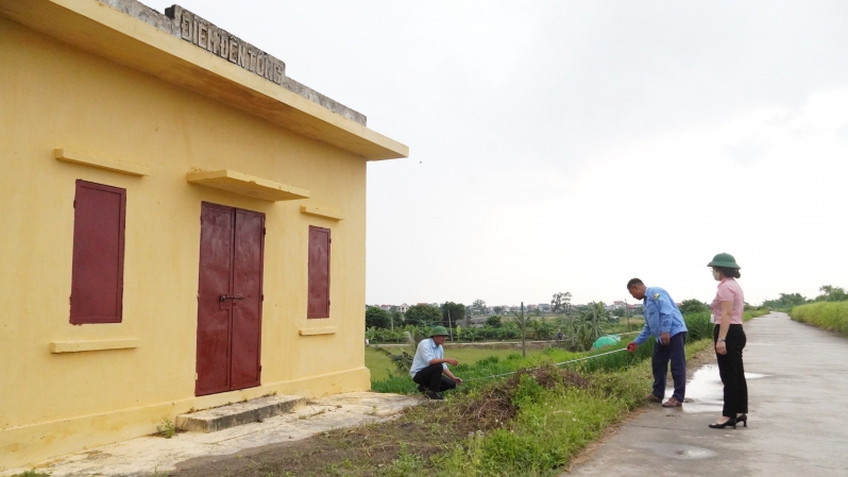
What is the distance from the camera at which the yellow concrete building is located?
5.60 meters

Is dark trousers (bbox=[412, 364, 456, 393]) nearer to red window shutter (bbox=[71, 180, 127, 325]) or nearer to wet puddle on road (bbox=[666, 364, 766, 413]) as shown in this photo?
wet puddle on road (bbox=[666, 364, 766, 413])

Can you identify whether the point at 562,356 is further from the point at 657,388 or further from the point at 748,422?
the point at 748,422

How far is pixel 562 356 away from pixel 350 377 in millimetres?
7013

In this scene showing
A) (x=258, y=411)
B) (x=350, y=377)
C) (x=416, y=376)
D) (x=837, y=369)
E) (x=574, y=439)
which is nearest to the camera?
(x=574, y=439)

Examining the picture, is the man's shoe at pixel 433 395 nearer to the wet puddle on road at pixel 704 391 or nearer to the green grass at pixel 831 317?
the wet puddle on road at pixel 704 391

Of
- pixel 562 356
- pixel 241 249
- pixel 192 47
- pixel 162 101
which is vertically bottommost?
pixel 562 356

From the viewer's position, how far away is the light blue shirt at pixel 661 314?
7.97 metres

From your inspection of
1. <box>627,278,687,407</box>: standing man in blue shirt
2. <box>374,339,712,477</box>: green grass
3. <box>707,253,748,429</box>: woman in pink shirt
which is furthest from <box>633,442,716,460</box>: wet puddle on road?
<box>627,278,687,407</box>: standing man in blue shirt

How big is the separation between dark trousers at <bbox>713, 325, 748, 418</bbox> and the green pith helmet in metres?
0.64

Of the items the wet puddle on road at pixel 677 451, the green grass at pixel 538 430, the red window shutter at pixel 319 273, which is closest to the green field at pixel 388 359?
the red window shutter at pixel 319 273

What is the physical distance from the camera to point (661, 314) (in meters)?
8.01

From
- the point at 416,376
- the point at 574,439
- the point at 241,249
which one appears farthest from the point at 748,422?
the point at 241,249

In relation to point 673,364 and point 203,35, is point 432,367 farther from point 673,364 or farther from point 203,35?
point 203,35

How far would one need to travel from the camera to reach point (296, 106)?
820 centimetres
